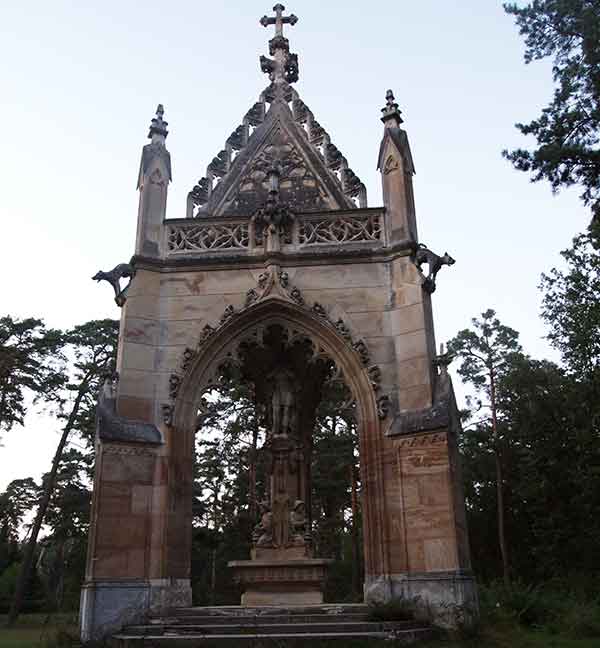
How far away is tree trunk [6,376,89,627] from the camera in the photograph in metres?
26.4

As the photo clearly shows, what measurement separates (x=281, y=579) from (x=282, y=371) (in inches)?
139

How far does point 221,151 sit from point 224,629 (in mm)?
8916

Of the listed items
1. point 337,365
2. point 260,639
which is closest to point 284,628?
point 260,639

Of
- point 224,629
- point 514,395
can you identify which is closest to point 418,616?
point 224,629

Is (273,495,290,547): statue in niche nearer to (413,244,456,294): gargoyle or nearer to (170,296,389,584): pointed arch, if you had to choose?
(170,296,389,584): pointed arch

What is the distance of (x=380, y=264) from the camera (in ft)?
36.2

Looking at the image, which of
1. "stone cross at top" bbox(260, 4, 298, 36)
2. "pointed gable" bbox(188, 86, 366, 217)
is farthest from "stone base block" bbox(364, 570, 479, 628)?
"stone cross at top" bbox(260, 4, 298, 36)

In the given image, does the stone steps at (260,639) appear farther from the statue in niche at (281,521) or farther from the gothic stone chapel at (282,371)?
the statue in niche at (281,521)

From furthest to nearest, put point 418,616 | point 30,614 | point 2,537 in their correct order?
point 2,537 < point 30,614 < point 418,616

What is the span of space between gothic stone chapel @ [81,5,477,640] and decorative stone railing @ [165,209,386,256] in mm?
29

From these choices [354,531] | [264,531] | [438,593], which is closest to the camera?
[438,593]

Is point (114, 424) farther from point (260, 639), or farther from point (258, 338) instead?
point (260, 639)

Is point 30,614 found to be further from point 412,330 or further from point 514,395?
point 412,330

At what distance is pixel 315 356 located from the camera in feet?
34.9
